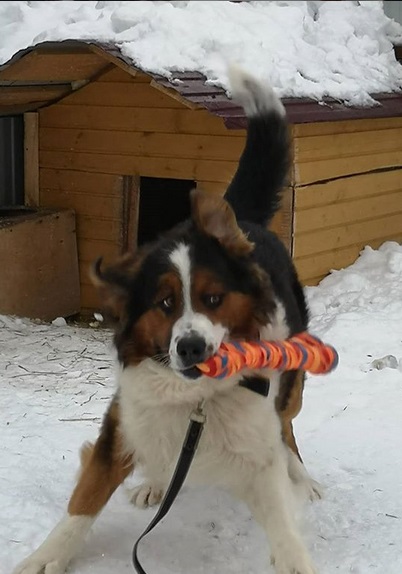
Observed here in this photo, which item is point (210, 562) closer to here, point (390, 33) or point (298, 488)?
point (298, 488)

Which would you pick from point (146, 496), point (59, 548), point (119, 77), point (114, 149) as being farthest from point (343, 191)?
point (59, 548)

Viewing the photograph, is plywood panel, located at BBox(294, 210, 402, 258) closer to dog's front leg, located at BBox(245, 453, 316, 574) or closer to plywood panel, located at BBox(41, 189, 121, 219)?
plywood panel, located at BBox(41, 189, 121, 219)

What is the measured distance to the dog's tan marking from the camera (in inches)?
112

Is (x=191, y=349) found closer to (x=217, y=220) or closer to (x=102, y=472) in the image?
(x=217, y=220)

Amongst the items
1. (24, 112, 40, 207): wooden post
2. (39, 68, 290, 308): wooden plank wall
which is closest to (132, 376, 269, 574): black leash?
(39, 68, 290, 308): wooden plank wall

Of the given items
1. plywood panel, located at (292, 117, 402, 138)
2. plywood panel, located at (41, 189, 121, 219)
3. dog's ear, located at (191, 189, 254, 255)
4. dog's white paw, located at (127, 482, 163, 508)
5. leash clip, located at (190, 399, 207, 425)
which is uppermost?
dog's ear, located at (191, 189, 254, 255)

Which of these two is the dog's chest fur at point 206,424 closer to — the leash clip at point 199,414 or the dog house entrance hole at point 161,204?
the leash clip at point 199,414

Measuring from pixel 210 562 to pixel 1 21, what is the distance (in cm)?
650

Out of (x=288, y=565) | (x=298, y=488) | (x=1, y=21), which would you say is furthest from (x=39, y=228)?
(x=288, y=565)

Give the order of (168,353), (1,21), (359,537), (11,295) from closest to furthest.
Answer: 1. (168,353)
2. (359,537)
3. (11,295)
4. (1,21)

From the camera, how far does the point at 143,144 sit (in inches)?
257

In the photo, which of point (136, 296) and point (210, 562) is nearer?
point (136, 296)

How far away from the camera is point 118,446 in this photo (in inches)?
113

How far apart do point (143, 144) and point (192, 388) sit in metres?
4.11
